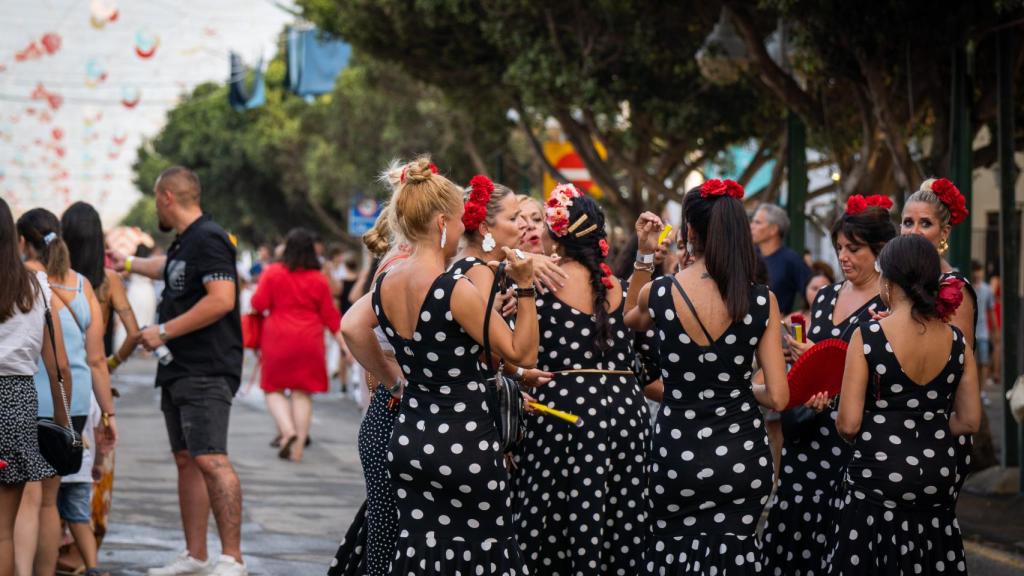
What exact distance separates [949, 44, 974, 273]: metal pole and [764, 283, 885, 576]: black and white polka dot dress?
4.89 metres

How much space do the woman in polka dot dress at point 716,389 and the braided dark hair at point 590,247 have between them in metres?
0.98

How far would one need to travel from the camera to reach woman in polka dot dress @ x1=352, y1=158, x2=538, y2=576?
4.97 metres

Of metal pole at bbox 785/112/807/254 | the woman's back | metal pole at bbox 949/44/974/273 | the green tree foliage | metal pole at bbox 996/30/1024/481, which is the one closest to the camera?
the woman's back

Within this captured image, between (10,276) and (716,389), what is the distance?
3.07 metres

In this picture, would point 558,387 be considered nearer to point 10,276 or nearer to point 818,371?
point 818,371

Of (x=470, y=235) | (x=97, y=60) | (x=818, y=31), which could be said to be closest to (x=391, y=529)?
(x=470, y=235)

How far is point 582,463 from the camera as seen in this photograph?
6.22m

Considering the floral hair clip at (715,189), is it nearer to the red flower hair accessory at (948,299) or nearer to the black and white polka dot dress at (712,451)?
the black and white polka dot dress at (712,451)

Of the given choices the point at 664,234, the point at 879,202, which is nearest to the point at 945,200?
the point at 879,202

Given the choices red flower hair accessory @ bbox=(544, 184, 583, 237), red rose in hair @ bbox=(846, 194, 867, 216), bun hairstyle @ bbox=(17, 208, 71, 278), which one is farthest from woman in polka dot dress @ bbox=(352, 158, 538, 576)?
bun hairstyle @ bbox=(17, 208, 71, 278)

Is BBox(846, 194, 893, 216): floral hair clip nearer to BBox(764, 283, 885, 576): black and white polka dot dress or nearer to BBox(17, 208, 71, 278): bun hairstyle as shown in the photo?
BBox(764, 283, 885, 576): black and white polka dot dress

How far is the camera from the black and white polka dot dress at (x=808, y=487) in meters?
6.21

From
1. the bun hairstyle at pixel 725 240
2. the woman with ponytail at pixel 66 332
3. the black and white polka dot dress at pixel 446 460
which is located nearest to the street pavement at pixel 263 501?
the woman with ponytail at pixel 66 332

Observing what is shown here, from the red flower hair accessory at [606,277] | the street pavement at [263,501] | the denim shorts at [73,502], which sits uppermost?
the red flower hair accessory at [606,277]
